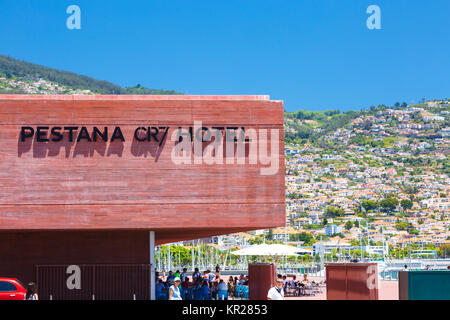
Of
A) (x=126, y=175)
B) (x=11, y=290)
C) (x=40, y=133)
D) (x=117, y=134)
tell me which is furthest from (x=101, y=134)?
(x=11, y=290)

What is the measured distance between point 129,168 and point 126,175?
0.25 metres

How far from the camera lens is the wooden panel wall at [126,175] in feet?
78.4

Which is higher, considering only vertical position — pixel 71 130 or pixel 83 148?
pixel 71 130

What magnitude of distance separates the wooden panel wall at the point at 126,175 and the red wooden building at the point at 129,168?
0.03 meters

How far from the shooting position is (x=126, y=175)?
79.5ft

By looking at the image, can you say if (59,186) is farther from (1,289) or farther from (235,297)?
(235,297)

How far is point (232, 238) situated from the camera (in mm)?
198375

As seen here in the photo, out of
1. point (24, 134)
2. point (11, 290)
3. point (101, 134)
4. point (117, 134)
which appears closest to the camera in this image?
point (11, 290)

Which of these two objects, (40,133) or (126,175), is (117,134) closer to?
(126,175)

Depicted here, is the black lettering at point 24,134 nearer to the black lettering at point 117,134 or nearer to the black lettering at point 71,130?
the black lettering at point 71,130

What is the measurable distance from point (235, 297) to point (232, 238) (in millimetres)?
165001

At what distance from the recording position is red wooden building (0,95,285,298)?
23891 mm
